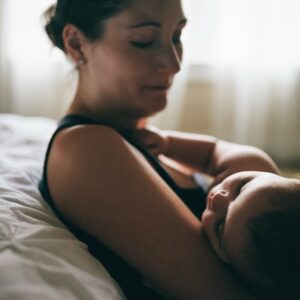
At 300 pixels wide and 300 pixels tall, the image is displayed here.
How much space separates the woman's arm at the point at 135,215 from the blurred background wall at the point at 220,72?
1.23 m

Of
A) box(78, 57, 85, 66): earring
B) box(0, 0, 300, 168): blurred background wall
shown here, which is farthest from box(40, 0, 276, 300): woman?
box(0, 0, 300, 168): blurred background wall

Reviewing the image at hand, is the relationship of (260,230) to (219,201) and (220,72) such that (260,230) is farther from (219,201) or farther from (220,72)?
(220,72)

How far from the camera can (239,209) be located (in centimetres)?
70

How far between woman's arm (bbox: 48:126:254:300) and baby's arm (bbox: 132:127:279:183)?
0.32m

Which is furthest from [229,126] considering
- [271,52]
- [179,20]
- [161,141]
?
[179,20]

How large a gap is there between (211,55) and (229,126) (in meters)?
0.37

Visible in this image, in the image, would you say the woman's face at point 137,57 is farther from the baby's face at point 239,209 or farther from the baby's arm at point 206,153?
the baby's face at point 239,209

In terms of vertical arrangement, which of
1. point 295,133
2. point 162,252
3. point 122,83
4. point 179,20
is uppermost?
A: point 179,20

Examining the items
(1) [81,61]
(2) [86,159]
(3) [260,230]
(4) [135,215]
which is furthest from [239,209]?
(1) [81,61]

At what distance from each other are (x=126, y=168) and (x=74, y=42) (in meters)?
0.41

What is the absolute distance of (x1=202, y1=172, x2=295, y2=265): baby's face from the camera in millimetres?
673

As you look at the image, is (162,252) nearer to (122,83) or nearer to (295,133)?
(122,83)

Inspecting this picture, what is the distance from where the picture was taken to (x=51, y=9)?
113cm

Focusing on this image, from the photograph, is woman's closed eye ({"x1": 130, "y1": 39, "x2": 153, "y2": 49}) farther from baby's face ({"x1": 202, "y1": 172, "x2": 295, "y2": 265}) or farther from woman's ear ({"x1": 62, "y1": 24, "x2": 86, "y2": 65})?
baby's face ({"x1": 202, "y1": 172, "x2": 295, "y2": 265})
